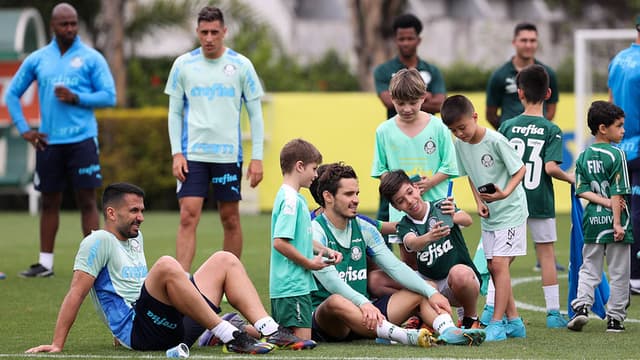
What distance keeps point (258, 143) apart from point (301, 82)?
1906cm

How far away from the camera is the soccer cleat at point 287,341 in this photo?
6953 mm

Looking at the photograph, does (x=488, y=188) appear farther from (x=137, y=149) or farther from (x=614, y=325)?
(x=137, y=149)

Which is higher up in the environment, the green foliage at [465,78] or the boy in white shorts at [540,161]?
the green foliage at [465,78]

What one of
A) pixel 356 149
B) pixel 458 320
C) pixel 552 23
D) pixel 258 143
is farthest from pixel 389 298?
pixel 552 23

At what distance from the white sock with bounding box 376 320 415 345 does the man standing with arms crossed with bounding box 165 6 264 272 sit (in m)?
2.68

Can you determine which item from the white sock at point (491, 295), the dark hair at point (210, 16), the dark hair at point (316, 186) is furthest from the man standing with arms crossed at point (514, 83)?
the dark hair at point (316, 186)

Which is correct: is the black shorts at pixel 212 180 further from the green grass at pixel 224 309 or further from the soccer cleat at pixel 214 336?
the soccer cleat at pixel 214 336

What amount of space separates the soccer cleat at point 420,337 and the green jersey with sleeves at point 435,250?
0.66 meters

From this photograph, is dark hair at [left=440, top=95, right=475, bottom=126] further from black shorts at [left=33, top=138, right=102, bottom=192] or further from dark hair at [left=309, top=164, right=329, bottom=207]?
black shorts at [left=33, top=138, right=102, bottom=192]

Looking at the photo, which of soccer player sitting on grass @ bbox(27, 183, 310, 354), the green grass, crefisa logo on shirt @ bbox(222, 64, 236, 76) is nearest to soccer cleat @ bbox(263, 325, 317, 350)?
soccer player sitting on grass @ bbox(27, 183, 310, 354)

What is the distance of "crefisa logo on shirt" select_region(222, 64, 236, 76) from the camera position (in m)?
9.64

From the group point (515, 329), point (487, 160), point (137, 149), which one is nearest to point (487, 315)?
point (515, 329)

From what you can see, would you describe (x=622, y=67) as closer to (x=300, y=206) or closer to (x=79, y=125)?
(x=300, y=206)

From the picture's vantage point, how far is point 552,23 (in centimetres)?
3562
